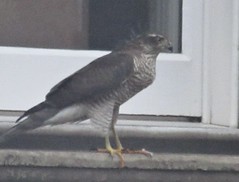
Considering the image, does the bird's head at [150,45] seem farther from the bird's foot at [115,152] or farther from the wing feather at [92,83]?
the bird's foot at [115,152]

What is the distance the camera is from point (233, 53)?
18.6ft

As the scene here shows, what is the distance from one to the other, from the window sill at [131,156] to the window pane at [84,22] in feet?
1.29

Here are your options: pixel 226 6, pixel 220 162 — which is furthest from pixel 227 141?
pixel 226 6

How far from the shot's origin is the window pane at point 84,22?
592 centimetres

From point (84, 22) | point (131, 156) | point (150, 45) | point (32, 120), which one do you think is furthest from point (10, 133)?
point (84, 22)

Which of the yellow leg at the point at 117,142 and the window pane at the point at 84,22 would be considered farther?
the window pane at the point at 84,22

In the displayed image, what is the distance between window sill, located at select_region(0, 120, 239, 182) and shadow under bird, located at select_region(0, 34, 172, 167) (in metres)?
0.08

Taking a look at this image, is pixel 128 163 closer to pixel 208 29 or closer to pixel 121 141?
pixel 121 141

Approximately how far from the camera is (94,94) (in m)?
5.44

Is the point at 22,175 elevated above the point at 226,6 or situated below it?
below

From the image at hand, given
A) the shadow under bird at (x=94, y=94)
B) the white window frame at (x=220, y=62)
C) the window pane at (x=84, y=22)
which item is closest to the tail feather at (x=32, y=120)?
the shadow under bird at (x=94, y=94)

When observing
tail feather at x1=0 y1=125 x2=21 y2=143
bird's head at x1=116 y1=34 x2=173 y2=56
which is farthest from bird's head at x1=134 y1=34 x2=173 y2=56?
tail feather at x1=0 y1=125 x2=21 y2=143

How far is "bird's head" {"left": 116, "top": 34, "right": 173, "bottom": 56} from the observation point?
5.52m

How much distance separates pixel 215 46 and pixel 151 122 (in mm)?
384
